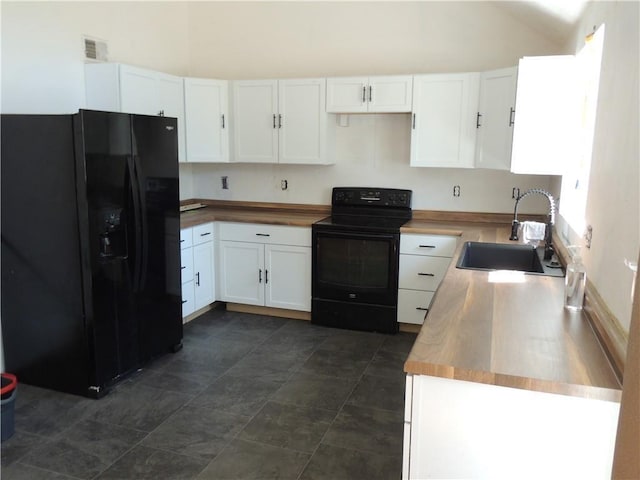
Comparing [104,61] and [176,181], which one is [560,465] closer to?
[176,181]

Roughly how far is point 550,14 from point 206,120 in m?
2.74

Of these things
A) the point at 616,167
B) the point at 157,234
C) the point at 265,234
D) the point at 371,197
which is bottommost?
the point at 265,234

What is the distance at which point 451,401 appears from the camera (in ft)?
5.04

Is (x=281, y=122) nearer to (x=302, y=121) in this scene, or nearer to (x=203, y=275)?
(x=302, y=121)

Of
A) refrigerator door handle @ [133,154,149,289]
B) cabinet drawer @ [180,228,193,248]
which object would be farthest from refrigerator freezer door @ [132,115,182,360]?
cabinet drawer @ [180,228,193,248]

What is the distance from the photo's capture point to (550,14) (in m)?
3.22

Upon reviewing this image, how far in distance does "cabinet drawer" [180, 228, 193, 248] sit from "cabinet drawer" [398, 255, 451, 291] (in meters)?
1.66

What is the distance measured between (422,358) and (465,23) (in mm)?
3407

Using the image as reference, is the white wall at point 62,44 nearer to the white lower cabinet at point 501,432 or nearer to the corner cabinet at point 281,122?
the corner cabinet at point 281,122

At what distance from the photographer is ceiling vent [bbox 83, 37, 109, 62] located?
12.3 feet

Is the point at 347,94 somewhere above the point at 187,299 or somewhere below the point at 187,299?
above

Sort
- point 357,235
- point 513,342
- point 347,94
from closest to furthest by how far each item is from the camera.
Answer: point 513,342, point 357,235, point 347,94

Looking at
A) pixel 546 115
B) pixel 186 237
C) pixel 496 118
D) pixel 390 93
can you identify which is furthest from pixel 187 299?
pixel 546 115

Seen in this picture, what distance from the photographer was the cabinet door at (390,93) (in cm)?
404
